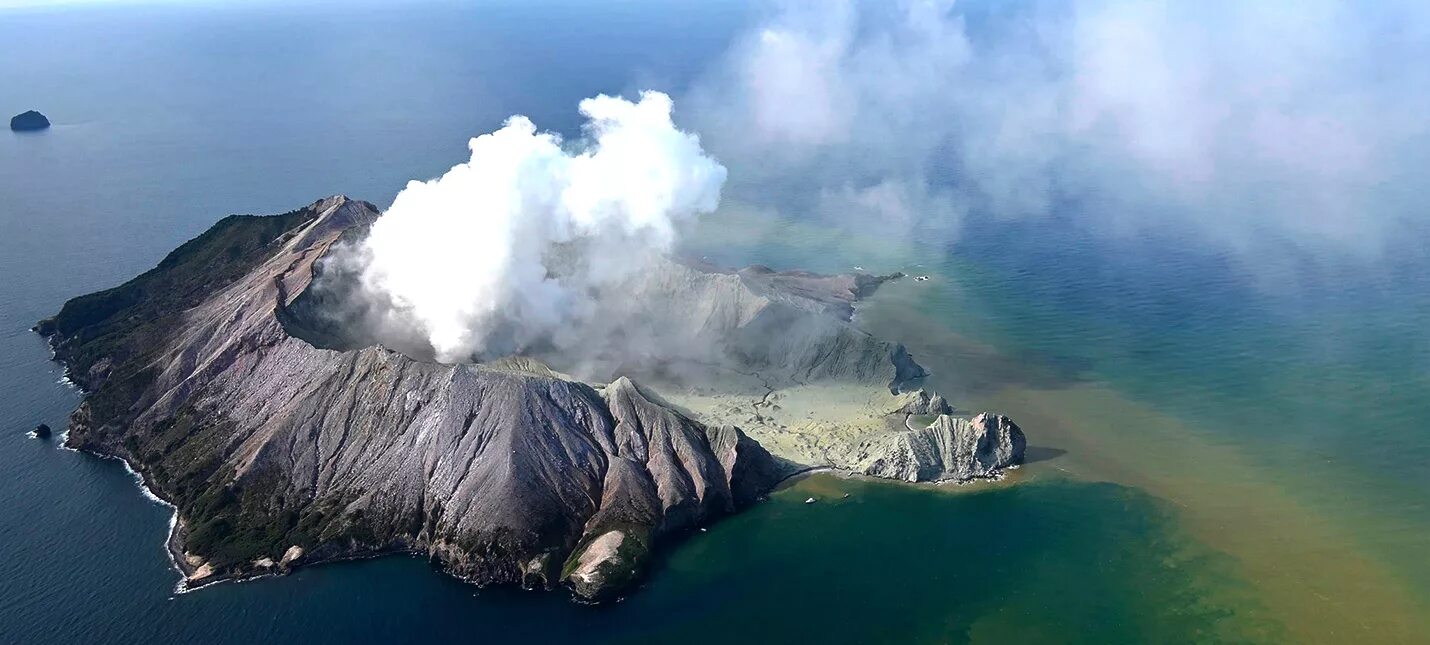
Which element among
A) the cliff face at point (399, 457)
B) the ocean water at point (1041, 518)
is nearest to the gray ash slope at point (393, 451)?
the cliff face at point (399, 457)

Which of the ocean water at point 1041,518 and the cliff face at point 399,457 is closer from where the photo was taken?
the ocean water at point 1041,518

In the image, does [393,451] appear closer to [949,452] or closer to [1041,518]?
[949,452]

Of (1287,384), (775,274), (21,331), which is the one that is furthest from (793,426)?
(21,331)

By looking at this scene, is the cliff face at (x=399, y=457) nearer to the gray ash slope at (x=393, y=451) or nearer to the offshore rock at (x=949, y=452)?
the gray ash slope at (x=393, y=451)

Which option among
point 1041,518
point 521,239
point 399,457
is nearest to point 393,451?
point 399,457

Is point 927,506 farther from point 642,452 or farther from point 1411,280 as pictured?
point 1411,280

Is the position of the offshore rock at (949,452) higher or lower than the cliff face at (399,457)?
higher
